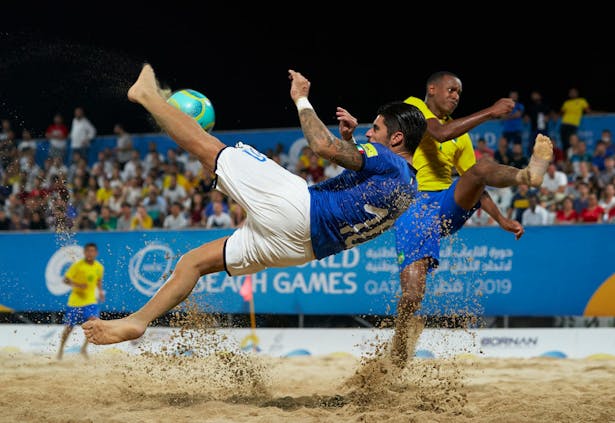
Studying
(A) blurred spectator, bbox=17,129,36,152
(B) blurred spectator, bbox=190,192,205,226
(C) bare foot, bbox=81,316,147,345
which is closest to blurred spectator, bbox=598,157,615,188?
(B) blurred spectator, bbox=190,192,205,226

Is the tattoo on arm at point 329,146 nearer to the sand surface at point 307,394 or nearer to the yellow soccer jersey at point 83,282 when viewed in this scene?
the sand surface at point 307,394

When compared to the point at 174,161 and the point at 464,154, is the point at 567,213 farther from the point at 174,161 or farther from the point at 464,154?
the point at 174,161

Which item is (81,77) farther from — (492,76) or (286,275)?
(492,76)

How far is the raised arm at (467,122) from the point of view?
6438 millimetres

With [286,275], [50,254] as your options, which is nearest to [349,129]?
[286,275]

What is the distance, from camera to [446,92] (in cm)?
715

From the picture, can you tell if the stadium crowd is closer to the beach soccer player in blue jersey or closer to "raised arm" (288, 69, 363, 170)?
the beach soccer player in blue jersey

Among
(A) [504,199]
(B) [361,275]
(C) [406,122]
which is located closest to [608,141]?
(A) [504,199]

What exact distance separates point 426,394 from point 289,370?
291 centimetres

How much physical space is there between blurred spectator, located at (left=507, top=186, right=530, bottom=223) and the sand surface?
3459mm

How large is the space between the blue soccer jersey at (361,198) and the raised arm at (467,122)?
137 cm

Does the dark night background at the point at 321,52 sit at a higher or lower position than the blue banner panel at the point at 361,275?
higher

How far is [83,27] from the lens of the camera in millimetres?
17172

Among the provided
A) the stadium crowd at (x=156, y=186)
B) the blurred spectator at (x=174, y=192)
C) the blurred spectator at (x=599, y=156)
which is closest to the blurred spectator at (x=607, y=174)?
the stadium crowd at (x=156, y=186)
